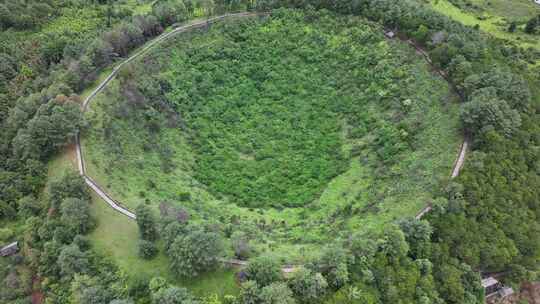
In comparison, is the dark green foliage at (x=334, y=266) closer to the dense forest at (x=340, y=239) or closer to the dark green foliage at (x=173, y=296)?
the dense forest at (x=340, y=239)

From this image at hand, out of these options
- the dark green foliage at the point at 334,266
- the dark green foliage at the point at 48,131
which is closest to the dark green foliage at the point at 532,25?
the dark green foliage at the point at 334,266

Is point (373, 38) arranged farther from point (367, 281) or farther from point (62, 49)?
point (62, 49)

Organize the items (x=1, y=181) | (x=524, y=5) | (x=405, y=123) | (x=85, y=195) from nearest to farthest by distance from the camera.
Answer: (x=85, y=195), (x=1, y=181), (x=405, y=123), (x=524, y=5)

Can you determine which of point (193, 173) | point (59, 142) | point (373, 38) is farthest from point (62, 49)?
point (373, 38)

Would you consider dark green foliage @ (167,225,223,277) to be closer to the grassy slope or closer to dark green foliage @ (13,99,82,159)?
dark green foliage @ (13,99,82,159)

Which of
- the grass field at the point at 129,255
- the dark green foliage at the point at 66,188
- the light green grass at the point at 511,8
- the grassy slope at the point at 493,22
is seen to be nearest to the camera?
the grass field at the point at 129,255

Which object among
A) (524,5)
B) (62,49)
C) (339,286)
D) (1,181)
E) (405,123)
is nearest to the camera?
(339,286)
